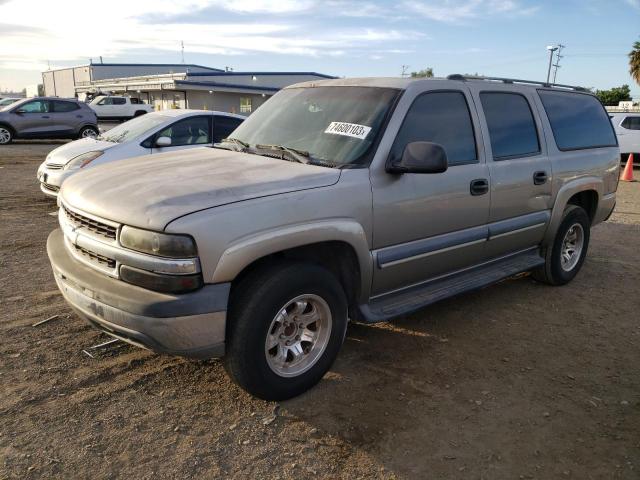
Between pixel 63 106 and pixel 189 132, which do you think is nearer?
pixel 189 132

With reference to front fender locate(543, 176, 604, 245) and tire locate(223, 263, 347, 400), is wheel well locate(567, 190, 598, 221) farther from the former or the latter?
tire locate(223, 263, 347, 400)

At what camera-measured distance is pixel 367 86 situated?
3902 millimetres

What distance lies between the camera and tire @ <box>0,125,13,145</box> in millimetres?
18109

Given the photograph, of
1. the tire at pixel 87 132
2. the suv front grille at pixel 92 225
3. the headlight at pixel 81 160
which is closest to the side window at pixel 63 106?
the tire at pixel 87 132

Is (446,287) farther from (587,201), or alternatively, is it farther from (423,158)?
(587,201)

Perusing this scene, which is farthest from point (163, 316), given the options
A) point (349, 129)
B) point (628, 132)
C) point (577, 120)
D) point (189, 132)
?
point (628, 132)

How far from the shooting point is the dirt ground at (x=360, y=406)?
106 inches

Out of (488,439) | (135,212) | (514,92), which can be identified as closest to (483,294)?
(514,92)

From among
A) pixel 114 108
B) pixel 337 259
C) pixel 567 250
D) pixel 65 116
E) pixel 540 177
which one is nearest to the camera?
pixel 337 259

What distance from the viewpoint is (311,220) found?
304cm

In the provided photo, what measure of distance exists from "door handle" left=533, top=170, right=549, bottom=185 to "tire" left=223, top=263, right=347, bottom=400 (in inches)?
92.2

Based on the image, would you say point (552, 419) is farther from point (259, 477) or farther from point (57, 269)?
point (57, 269)

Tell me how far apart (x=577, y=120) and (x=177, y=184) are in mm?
4237

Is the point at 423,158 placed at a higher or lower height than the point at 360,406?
higher
